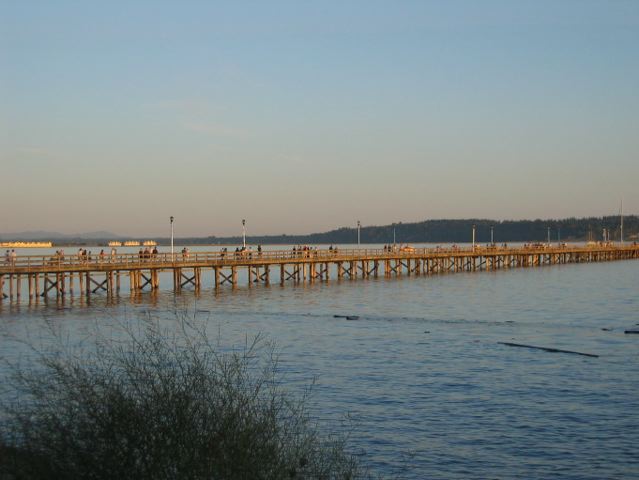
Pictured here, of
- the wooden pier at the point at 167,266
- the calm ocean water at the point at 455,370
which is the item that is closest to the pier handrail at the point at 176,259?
the wooden pier at the point at 167,266

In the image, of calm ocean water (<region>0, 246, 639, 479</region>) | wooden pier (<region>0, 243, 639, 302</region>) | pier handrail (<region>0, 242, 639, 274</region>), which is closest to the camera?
calm ocean water (<region>0, 246, 639, 479</region>)

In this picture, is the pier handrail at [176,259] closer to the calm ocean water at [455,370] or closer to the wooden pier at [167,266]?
the wooden pier at [167,266]

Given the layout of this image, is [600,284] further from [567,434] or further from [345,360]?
[567,434]

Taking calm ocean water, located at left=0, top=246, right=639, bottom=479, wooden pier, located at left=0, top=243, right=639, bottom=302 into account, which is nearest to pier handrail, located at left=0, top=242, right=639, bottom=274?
wooden pier, located at left=0, top=243, right=639, bottom=302

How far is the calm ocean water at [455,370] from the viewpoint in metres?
17.1

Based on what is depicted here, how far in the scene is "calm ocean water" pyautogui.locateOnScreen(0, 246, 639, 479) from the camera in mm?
17125

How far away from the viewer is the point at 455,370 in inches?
1029

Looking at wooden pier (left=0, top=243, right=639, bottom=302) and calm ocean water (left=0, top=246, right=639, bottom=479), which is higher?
wooden pier (left=0, top=243, right=639, bottom=302)

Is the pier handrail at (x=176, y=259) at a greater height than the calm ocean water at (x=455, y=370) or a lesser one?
greater

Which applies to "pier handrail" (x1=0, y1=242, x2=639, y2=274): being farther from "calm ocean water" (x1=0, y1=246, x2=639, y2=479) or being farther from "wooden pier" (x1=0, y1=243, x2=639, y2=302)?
"calm ocean water" (x1=0, y1=246, x2=639, y2=479)

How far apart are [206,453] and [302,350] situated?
20.8 metres

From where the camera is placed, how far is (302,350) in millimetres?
30391

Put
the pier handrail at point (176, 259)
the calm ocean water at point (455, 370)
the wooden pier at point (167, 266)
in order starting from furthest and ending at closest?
the wooden pier at point (167, 266) → the pier handrail at point (176, 259) → the calm ocean water at point (455, 370)

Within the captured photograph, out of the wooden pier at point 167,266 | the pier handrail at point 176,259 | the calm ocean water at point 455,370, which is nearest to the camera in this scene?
the calm ocean water at point 455,370
